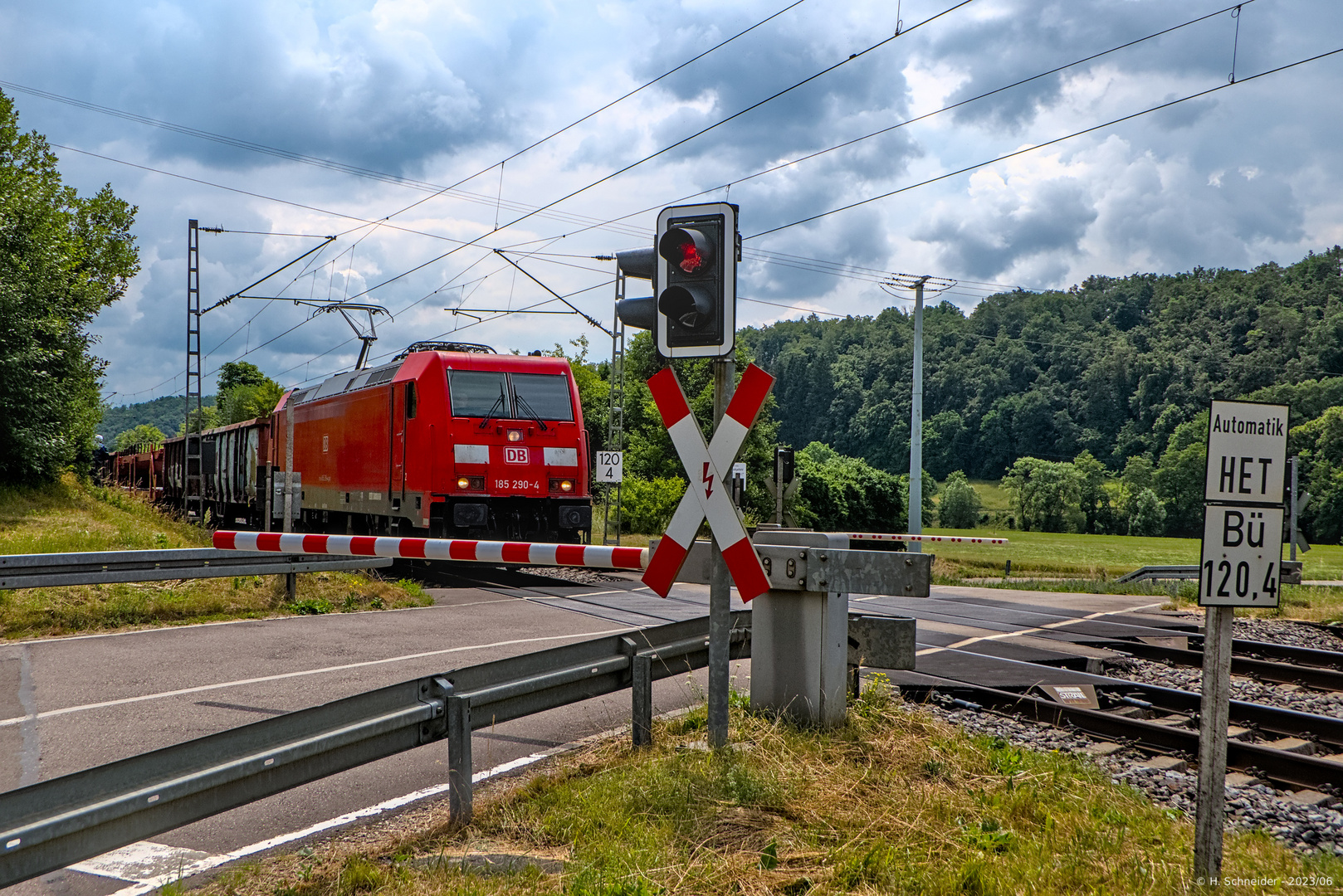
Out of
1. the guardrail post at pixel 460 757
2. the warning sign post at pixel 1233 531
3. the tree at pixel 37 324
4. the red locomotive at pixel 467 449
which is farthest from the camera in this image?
the tree at pixel 37 324

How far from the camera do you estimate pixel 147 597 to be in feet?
35.7

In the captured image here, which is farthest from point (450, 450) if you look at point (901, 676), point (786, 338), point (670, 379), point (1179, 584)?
point (786, 338)

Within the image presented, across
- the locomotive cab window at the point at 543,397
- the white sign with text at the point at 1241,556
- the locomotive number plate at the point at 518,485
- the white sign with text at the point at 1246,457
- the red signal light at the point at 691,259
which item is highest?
the red signal light at the point at 691,259

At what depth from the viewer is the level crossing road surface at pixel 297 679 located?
4531 mm

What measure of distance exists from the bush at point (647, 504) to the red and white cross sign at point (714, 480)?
2993cm

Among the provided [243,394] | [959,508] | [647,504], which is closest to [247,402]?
[243,394]

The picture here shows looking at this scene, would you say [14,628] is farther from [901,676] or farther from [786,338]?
[786,338]

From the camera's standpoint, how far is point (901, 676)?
811cm

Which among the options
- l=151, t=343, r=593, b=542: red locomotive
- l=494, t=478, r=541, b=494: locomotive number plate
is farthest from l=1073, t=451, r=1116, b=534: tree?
l=494, t=478, r=541, b=494: locomotive number plate

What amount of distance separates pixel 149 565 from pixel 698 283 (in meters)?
8.39

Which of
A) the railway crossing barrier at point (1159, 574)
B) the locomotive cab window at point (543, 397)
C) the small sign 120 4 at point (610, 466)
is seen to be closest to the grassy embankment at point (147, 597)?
the locomotive cab window at point (543, 397)

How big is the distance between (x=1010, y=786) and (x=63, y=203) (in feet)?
123

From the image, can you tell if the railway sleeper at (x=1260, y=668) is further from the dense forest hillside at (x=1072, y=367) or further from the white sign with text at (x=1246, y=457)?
the dense forest hillside at (x=1072, y=367)

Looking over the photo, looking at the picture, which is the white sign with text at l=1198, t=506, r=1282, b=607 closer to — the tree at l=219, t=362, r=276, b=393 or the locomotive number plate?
the locomotive number plate
